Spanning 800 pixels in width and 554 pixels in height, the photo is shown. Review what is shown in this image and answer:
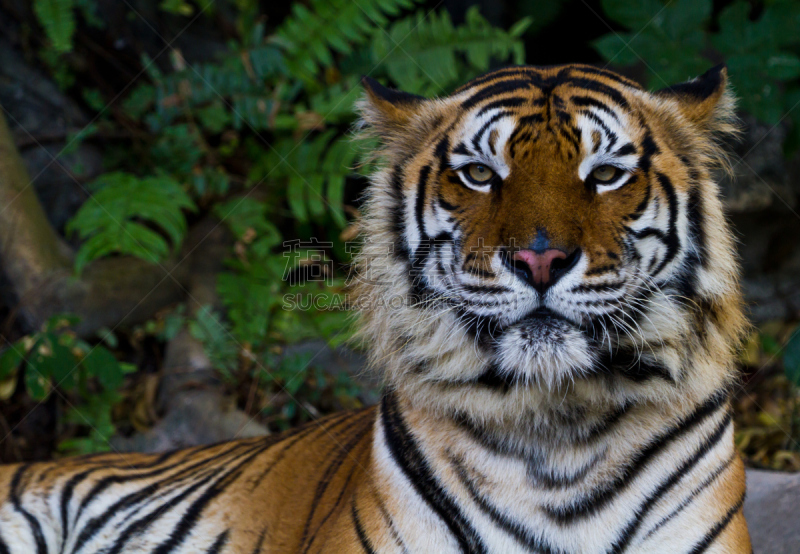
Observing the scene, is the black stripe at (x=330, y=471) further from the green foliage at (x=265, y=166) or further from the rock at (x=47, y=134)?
the rock at (x=47, y=134)

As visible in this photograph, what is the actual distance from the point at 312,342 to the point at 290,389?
0.53 m

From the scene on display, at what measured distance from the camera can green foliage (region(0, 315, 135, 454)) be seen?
3.30 m

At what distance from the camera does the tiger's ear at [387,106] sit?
204 centimetres

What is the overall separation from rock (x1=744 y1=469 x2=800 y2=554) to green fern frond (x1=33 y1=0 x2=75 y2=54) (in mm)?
4073

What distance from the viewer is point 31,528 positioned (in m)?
2.40

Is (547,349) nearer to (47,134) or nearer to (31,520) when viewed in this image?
(31,520)

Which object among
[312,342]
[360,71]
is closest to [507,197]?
[312,342]

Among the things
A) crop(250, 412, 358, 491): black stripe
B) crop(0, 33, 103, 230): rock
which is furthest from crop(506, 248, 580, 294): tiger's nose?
crop(0, 33, 103, 230): rock

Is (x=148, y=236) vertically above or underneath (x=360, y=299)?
above

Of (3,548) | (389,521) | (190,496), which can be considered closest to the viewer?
(389,521)

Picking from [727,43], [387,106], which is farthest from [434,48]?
[387,106]

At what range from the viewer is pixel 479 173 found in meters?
1.77

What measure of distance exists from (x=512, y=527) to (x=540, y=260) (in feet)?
2.06

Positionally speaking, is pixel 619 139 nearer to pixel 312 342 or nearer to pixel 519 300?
pixel 519 300
